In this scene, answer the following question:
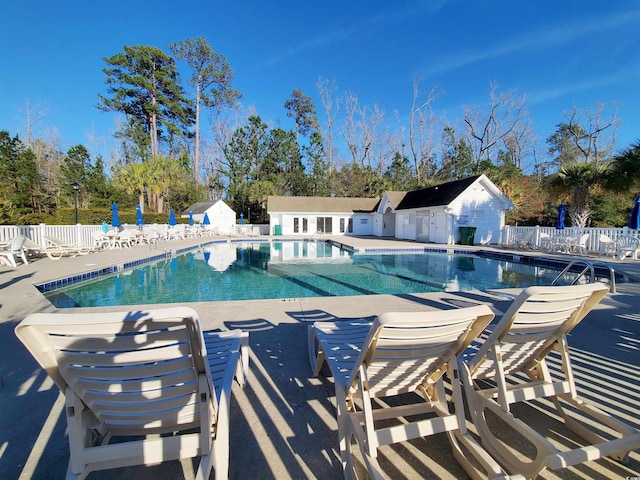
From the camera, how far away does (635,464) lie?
182 cm

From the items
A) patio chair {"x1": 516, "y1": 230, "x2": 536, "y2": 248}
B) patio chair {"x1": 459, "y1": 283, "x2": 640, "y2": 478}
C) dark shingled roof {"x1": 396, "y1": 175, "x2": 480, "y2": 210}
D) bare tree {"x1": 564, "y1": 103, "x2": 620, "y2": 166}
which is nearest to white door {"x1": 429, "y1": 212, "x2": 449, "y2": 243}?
dark shingled roof {"x1": 396, "y1": 175, "x2": 480, "y2": 210}

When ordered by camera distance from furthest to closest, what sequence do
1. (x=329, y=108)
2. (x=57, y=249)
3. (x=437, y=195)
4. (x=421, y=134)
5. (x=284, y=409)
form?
(x=329, y=108) → (x=421, y=134) → (x=437, y=195) → (x=57, y=249) → (x=284, y=409)

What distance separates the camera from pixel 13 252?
8844 millimetres

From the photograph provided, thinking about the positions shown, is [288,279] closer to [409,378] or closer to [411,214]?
[409,378]

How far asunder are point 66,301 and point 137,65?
32.3 metres

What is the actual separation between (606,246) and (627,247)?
0.77 metres

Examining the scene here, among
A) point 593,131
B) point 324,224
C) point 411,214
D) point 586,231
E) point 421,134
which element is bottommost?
point 586,231

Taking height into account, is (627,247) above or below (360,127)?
below

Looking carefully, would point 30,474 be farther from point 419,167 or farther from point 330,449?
point 419,167

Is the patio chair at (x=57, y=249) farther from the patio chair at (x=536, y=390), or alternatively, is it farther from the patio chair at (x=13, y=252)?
the patio chair at (x=536, y=390)

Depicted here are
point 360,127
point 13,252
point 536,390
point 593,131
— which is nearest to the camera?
point 536,390

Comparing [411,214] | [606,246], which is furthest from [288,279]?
[411,214]

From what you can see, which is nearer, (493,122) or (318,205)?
(318,205)

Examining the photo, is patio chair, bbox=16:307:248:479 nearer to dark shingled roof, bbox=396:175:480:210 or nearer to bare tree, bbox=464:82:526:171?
dark shingled roof, bbox=396:175:480:210
